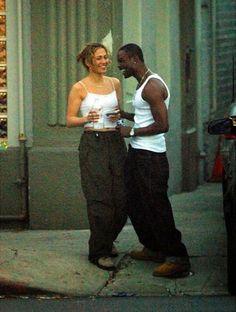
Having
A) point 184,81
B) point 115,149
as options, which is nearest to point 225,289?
point 115,149

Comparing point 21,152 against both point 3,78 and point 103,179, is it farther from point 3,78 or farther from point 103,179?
point 103,179

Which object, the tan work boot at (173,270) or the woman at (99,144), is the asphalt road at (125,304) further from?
the woman at (99,144)

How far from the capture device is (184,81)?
52.4 ft

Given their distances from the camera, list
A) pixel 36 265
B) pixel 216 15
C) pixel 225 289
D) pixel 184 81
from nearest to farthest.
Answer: pixel 225 289
pixel 36 265
pixel 184 81
pixel 216 15

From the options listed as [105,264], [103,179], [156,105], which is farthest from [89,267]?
[156,105]

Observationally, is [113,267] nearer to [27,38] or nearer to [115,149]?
[115,149]

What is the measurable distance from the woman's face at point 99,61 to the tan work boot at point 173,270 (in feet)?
5.55

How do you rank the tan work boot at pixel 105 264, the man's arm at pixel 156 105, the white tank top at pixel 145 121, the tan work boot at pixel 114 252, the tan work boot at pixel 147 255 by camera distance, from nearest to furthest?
Result: the man's arm at pixel 156 105 < the white tank top at pixel 145 121 < the tan work boot at pixel 105 264 < the tan work boot at pixel 147 255 < the tan work boot at pixel 114 252

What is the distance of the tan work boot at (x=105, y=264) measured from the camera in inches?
413

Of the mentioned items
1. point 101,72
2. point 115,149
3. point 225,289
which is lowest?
point 225,289

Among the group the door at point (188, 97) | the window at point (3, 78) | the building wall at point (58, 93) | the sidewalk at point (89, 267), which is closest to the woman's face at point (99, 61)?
the sidewalk at point (89, 267)

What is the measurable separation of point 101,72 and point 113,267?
1631 millimetres

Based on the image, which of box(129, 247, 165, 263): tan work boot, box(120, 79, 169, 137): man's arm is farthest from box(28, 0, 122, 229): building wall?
box(120, 79, 169, 137): man's arm

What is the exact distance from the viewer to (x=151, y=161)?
10156 mm
